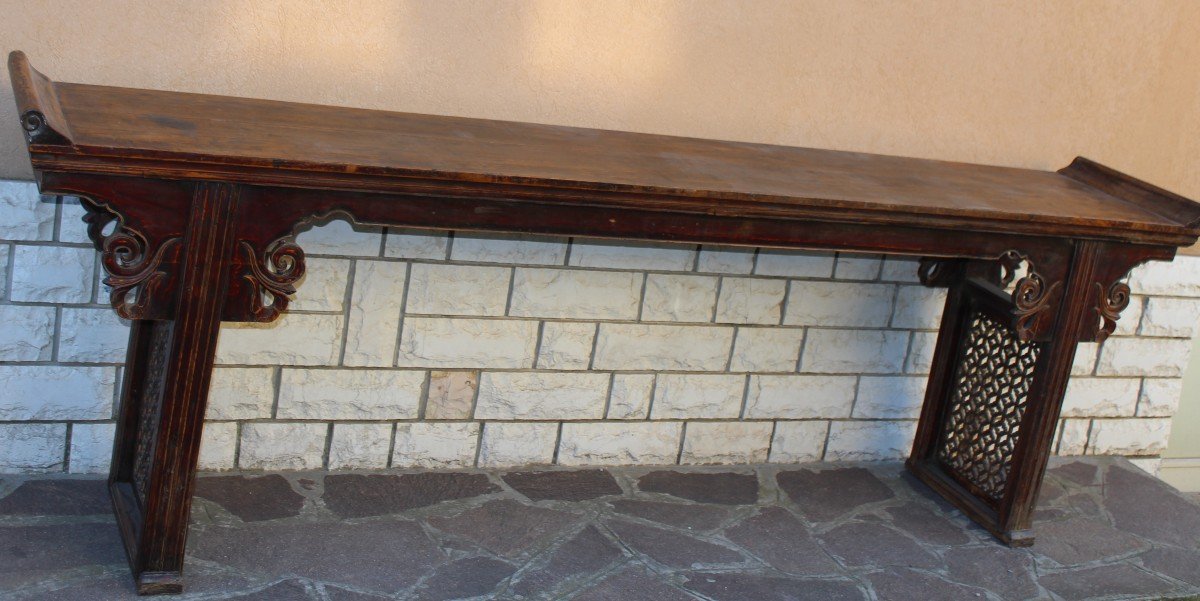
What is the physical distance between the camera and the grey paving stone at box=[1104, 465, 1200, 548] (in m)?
3.71

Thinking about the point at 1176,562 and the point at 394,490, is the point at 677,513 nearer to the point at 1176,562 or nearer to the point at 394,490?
the point at 394,490

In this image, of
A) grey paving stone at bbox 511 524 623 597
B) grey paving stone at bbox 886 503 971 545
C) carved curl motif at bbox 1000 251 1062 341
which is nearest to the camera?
grey paving stone at bbox 511 524 623 597

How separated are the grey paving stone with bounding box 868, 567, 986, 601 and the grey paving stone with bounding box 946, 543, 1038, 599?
0.06 meters

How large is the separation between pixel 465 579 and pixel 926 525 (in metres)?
1.44

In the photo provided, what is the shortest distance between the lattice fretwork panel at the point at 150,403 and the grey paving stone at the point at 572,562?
0.89 meters

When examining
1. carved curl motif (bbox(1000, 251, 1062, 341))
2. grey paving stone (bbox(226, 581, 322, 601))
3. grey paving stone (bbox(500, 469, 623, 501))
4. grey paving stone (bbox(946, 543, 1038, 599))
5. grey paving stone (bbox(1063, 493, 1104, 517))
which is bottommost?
grey paving stone (bbox(226, 581, 322, 601))

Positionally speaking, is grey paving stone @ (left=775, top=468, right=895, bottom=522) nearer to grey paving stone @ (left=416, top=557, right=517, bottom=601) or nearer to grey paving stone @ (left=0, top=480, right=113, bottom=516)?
grey paving stone @ (left=416, top=557, right=517, bottom=601)

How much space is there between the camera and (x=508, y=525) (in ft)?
10.4

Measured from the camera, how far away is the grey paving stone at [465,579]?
9.13 ft

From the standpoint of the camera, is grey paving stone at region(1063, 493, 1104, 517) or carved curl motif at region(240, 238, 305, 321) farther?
grey paving stone at region(1063, 493, 1104, 517)

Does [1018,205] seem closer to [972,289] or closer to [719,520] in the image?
[972,289]

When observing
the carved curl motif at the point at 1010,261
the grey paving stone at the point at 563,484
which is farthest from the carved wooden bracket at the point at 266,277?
the carved curl motif at the point at 1010,261

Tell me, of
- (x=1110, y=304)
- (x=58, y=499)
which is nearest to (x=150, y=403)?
(x=58, y=499)

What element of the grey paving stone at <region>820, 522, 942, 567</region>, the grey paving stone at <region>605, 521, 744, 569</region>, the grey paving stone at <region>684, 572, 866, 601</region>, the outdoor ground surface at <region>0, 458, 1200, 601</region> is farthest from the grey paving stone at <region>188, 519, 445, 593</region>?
the grey paving stone at <region>820, 522, 942, 567</region>
